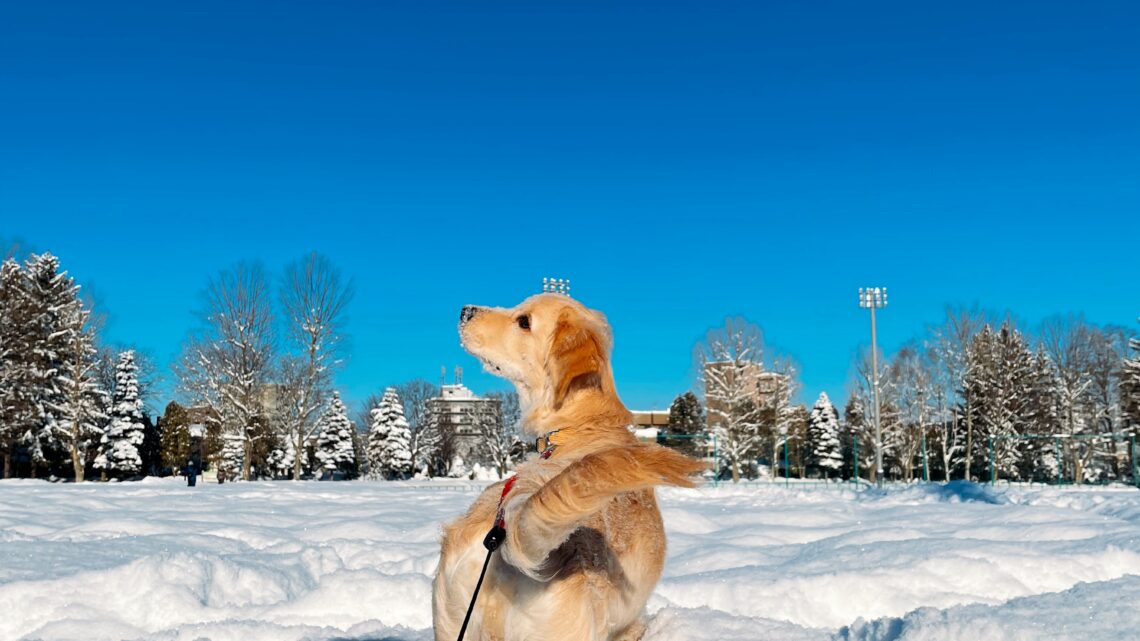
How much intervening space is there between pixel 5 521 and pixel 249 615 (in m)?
6.25

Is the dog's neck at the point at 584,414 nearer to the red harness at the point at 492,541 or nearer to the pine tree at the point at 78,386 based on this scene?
the red harness at the point at 492,541

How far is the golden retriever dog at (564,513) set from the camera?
6.75ft

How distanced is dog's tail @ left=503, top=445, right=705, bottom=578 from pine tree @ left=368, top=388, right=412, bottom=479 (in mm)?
59568

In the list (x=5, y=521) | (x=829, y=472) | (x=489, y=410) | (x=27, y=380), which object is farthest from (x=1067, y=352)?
(x=27, y=380)

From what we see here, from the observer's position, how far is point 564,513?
2.06 metres

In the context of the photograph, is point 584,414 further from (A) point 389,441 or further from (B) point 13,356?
(A) point 389,441

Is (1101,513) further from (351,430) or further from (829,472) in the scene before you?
A: (351,430)

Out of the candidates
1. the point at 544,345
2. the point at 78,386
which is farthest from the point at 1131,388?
the point at 78,386

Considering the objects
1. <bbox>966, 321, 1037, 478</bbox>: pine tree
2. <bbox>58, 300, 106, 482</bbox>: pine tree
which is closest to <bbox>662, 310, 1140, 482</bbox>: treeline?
<bbox>966, 321, 1037, 478</bbox>: pine tree

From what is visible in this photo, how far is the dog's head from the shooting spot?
328 centimetres

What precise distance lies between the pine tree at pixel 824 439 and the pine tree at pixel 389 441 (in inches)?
1144

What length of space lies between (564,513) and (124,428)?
51.5 m

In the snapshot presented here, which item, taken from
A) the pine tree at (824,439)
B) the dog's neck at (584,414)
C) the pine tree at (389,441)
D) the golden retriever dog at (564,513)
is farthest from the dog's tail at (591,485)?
the pine tree at (389,441)

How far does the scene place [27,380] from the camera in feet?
125
